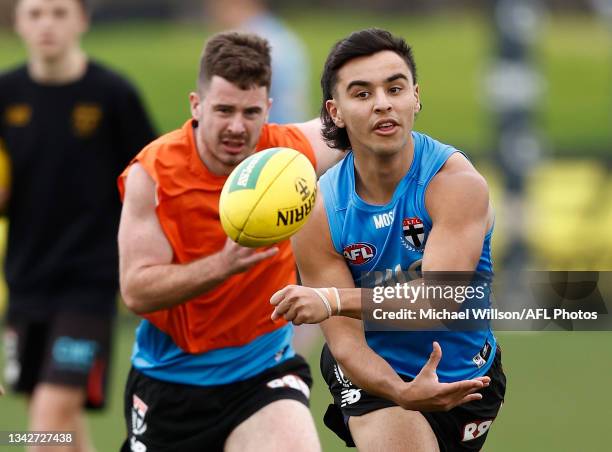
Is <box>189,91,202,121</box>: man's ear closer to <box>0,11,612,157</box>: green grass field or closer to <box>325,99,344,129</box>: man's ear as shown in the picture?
<box>325,99,344,129</box>: man's ear

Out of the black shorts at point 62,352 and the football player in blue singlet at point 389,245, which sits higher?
the football player in blue singlet at point 389,245

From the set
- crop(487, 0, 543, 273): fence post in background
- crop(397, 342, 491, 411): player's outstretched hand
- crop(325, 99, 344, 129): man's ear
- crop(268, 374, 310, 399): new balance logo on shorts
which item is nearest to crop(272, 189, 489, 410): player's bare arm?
crop(397, 342, 491, 411): player's outstretched hand

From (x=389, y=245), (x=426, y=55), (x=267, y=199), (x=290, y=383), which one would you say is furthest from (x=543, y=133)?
(x=267, y=199)

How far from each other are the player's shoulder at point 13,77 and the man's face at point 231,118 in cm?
218

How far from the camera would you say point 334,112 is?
229 inches

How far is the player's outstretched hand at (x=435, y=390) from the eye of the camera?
5207 millimetres

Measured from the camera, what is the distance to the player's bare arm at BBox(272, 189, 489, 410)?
5215 mm

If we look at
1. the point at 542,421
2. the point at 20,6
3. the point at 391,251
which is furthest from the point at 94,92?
the point at 542,421

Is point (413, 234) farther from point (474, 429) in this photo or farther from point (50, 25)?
point (50, 25)

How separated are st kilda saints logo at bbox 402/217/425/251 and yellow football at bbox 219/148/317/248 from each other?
415 mm

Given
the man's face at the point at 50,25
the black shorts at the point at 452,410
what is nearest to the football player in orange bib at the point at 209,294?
the black shorts at the point at 452,410

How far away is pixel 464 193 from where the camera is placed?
18.0ft

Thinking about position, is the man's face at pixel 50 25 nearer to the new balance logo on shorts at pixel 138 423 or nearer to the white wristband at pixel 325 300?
the new balance logo on shorts at pixel 138 423

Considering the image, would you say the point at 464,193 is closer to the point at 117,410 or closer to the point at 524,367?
the point at 117,410
